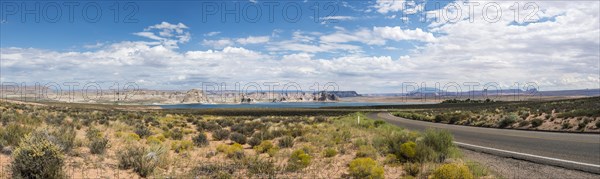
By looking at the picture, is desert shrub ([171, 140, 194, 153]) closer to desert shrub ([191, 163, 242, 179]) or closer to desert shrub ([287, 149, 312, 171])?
desert shrub ([191, 163, 242, 179])

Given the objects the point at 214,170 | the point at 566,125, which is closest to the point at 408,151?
the point at 214,170

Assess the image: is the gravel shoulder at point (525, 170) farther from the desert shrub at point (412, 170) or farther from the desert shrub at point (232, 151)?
the desert shrub at point (232, 151)

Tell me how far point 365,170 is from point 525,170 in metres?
4.56

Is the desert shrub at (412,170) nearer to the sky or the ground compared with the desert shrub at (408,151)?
nearer to the ground

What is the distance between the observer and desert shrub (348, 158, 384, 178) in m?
8.65

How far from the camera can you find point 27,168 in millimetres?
7926

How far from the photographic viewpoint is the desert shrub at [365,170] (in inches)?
341

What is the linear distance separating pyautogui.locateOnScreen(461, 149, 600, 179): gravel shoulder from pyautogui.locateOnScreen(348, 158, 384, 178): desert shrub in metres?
3.11

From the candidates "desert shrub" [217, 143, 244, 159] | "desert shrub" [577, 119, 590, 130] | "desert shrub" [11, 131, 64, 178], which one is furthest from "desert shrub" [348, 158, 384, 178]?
"desert shrub" [577, 119, 590, 130]

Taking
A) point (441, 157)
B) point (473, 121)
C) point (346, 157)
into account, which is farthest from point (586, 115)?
point (346, 157)

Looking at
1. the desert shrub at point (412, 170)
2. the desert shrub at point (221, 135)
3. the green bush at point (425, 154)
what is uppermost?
the green bush at point (425, 154)

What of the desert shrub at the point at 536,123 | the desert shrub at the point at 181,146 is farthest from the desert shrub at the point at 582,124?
the desert shrub at the point at 181,146

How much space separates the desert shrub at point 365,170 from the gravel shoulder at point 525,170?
311 centimetres

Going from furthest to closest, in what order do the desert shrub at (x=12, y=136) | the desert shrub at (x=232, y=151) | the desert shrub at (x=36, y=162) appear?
1. the desert shrub at (x=232, y=151)
2. the desert shrub at (x=12, y=136)
3. the desert shrub at (x=36, y=162)
